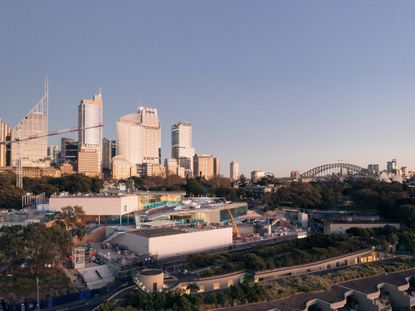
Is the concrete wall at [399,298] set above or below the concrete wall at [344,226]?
below

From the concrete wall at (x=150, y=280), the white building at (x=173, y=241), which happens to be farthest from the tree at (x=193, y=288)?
the white building at (x=173, y=241)

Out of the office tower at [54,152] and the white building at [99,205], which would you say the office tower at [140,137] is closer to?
the office tower at [54,152]

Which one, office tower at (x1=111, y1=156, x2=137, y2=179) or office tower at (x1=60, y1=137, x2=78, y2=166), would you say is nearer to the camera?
office tower at (x1=111, y1=156, x2=137, y2=179)

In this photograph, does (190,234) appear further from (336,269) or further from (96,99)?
(96,99)

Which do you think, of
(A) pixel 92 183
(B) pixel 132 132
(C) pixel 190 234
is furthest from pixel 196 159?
(C) pixel 190 234

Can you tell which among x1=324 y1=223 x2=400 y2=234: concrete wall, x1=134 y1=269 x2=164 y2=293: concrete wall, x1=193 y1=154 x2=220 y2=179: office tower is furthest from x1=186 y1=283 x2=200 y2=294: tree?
x1=193 y1=154 x2=220 y2=179: office tower

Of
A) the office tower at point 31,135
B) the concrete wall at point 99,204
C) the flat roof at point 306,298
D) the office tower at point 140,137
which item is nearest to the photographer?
the flat roof at point 306,298

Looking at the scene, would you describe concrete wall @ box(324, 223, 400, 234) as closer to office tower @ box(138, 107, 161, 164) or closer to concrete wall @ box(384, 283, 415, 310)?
concrete wall @ box(384, 283, 415, 310)
